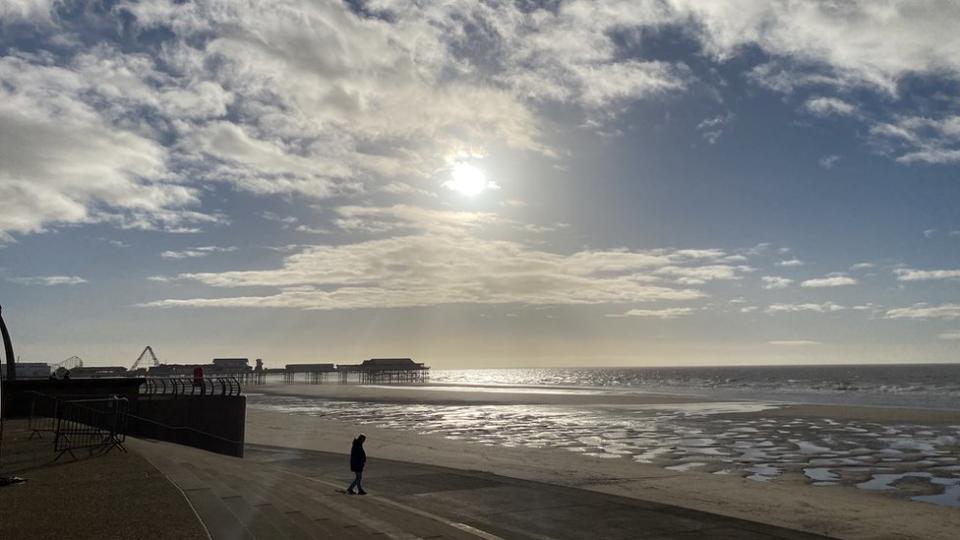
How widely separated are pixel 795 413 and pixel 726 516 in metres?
44.2

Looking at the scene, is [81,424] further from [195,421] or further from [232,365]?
[232,365]

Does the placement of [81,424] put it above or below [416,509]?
above

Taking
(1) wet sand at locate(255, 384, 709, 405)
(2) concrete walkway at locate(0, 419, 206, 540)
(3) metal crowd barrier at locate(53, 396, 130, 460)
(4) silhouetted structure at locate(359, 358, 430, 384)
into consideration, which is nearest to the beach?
(3) metal crowd barrier at locate(53, 396, 130, 460)

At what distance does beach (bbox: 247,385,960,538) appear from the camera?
1862cm

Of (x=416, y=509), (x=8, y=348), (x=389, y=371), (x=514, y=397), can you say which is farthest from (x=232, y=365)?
(x=416, y=509)

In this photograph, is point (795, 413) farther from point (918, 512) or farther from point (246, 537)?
point (246, 537)

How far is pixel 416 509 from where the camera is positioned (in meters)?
A: 15.9

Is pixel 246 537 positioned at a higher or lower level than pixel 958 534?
higher

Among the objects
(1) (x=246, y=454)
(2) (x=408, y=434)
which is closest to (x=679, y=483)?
(1) (x=246, y=454)

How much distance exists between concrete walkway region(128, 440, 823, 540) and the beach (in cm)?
239

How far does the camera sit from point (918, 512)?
61.3ft

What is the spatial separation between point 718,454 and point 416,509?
65.1ft

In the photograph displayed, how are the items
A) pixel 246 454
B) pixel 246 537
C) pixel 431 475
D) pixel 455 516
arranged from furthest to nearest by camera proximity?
1. pixel 246 454
2. pixel 431 475
3. pixel 455 516
4. pixel 246 537

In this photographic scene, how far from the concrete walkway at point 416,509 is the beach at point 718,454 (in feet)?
7.85
